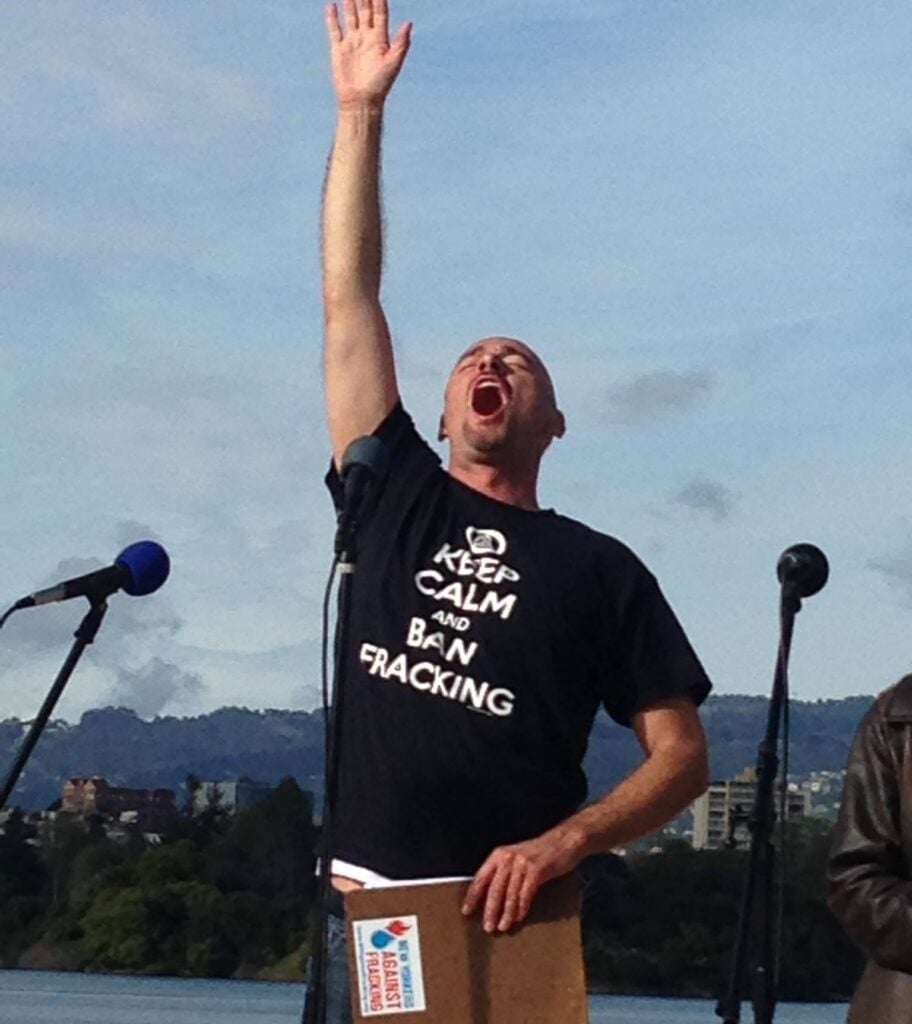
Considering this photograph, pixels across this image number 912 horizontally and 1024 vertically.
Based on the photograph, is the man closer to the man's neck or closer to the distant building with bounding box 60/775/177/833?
the man's neck

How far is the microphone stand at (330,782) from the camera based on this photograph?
362cm

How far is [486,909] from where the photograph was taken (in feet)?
12.7

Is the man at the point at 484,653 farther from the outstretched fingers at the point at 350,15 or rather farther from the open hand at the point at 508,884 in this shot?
the outstretched fingers at the point at 350,15

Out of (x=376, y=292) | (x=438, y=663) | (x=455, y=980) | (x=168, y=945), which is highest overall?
(x=168, y=945)

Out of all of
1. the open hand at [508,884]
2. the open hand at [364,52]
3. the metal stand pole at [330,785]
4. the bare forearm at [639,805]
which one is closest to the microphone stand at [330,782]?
the metal stand pole at [330,785]

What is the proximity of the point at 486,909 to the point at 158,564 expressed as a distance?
3.09 feet

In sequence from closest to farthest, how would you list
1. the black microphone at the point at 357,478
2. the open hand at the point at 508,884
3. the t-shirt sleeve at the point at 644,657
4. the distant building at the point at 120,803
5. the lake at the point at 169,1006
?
1. the black microphone at the point at 357,478
2. the open hand at the point at 508,884
3. the t-shirt sleeve at the point at 644,657
4. the distant building at the point at 120,803
5. the lake at the point at 169,1006

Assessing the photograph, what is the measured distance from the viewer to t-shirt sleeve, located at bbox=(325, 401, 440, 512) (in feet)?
14.1

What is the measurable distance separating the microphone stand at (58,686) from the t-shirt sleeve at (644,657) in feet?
2.93

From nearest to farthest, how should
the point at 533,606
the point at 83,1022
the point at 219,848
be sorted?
the point at 533,606 < the point at 219,848 < the point at 83,1022

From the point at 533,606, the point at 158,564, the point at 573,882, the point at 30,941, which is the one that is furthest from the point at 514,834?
the point at 30,941

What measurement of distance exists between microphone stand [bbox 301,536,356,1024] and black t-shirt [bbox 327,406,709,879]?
0.95 ft

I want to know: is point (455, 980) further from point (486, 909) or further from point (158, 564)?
point (158, 564)

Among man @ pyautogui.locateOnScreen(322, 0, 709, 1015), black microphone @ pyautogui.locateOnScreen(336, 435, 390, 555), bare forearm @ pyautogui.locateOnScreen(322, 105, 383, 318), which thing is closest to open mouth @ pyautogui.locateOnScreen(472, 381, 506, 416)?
man @ pyautogui.locateOnScreen(322, 0, 709, 1015)
